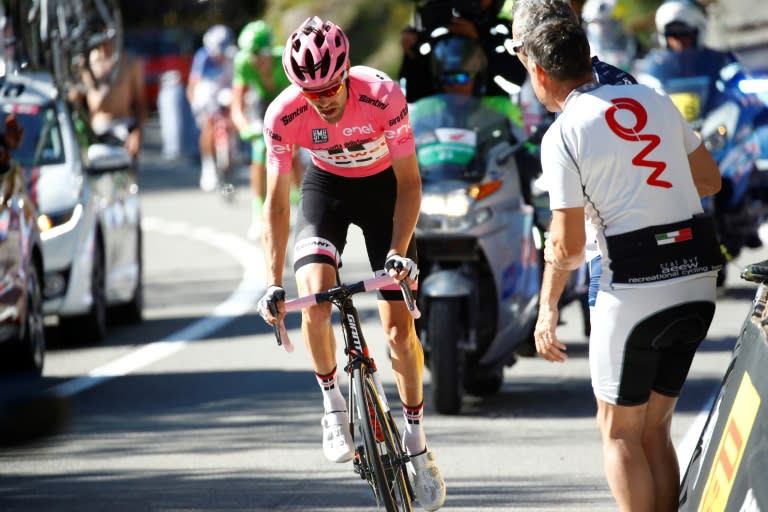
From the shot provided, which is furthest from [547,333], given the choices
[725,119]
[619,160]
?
[725,119]

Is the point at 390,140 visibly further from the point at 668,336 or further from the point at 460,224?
the point at 460,224

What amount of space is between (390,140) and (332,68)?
19.9 inches

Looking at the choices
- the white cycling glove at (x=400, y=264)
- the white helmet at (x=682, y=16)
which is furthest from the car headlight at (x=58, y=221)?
the white cycling glove at (x=400, y=264)

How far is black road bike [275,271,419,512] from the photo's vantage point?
251 inches

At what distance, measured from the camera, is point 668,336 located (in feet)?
18.3

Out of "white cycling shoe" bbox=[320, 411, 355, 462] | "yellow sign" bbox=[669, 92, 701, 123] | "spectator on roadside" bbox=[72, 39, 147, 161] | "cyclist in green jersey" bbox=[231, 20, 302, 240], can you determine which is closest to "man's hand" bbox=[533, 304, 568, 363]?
"white cycling shoe" bbox=[320, 411, 355, 462]

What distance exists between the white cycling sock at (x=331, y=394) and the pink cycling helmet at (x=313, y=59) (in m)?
1.18

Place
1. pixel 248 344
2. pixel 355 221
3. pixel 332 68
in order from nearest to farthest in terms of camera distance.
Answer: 1. pixel 332 68
2. pixel 355 221
3. pixel 248 344

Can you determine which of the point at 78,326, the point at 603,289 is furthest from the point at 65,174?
the point at 603,289

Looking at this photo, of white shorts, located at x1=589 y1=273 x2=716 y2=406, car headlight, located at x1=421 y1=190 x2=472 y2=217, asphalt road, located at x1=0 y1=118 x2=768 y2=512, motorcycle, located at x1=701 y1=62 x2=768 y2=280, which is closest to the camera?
white shorts, located at x1=589 y1=273 x2=716 y2=406

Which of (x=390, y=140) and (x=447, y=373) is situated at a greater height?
(x=390, y=140)

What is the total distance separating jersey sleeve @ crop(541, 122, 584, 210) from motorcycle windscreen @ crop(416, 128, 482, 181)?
4.12 m

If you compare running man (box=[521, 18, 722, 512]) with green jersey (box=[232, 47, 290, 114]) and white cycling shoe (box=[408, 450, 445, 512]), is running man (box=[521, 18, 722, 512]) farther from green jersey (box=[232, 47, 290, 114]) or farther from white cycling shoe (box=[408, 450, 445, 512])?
green jersey (box=[232, 47, 290, 114])

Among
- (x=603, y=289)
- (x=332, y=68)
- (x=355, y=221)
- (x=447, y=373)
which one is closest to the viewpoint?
(x=603, y=289)
